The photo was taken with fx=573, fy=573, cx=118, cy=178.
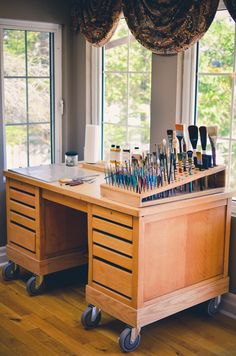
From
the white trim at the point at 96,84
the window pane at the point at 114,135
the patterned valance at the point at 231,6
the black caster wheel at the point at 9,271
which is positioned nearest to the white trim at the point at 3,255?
the black caster wheel at the point at 9,271

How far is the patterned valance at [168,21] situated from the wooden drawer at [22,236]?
1586 mm

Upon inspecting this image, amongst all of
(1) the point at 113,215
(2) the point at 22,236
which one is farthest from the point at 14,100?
(1) the point at 113,215

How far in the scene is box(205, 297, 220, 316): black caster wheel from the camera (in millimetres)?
3783

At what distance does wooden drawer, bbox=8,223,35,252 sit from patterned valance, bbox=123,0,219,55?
159cm

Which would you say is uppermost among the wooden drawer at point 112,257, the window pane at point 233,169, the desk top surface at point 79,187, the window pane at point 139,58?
the window pane at point 139,58

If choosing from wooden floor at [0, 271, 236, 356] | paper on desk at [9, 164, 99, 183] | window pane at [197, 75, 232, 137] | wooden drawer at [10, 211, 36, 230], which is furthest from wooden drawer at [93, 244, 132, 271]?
window pane at [197, 75, 232, 137]

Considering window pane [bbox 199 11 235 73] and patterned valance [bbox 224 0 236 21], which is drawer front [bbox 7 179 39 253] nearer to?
window pane [bbox 199 11 235 73]

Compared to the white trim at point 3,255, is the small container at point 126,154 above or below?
above

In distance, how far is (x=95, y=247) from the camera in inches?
139

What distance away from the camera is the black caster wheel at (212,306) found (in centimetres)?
378

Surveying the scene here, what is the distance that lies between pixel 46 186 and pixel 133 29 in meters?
1.25

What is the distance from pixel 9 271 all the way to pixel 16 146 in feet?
3.39

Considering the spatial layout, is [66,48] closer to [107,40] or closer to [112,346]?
[107,40]

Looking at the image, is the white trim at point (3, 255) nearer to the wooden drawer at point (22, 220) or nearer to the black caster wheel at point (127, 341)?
the wooden drawer at point (22, 220)
